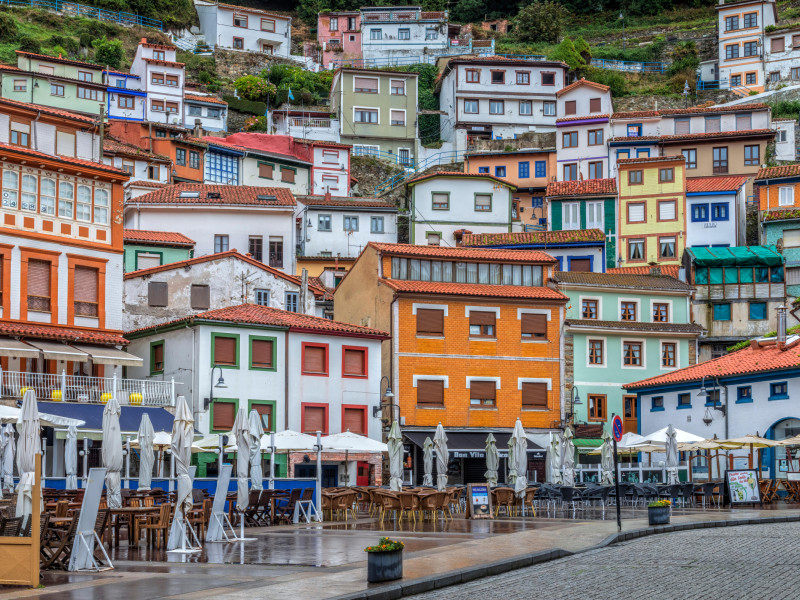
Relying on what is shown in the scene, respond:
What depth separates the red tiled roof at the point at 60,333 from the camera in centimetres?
4128

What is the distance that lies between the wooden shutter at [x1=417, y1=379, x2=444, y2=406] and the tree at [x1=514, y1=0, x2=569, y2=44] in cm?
7336

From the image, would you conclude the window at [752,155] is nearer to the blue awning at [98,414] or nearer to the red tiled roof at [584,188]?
the red tiled roof at [584,188]

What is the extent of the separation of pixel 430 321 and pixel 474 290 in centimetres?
269

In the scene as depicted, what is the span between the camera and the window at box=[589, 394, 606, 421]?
57562 millimetres

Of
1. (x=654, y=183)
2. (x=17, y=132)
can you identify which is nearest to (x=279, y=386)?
(x=17, y=132)

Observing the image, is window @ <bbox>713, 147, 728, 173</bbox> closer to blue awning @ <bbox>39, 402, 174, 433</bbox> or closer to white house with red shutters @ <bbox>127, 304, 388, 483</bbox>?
white house with red shutters @ <bbox>127, 304, 388, 483</bbox>

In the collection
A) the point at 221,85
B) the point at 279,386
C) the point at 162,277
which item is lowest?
the point at 279,386

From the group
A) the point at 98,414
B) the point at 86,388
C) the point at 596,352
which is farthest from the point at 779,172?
the point at 98,414

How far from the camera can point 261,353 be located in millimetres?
48281

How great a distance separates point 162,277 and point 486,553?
34.6 meters

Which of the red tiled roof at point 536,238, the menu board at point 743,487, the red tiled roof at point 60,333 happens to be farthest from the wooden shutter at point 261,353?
the red tiled roof at point 536,238

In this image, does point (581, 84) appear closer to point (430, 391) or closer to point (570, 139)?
point (570, 139)

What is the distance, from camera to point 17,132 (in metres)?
45.5

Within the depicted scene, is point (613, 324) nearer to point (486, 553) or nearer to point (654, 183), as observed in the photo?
point (654, 183)
